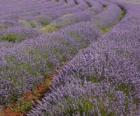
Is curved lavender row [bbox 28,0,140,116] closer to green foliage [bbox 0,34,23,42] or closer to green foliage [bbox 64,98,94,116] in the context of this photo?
green foliage [bbox 64,98,94,116]

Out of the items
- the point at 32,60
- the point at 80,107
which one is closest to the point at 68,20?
the point at 32,60

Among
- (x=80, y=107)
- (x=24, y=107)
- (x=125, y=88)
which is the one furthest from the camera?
(x=24, y=107)

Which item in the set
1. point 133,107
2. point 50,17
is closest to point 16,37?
point 50,17

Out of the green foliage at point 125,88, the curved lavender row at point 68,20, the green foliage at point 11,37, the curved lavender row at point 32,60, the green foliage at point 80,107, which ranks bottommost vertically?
the curved lavender row at point 68,20

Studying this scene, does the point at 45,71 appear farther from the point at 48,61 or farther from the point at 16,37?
the point at 16,37

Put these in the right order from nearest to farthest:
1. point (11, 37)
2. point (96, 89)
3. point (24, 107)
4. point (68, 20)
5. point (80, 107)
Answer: point (80, 107) < point (96, 89) < point (24, 107) < point (11, 37) < point (68, 20)

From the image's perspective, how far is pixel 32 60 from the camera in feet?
20.7

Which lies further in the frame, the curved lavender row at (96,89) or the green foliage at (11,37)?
the green foliage at (11,37)

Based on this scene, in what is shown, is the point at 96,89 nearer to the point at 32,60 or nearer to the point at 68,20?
the point at 32,60

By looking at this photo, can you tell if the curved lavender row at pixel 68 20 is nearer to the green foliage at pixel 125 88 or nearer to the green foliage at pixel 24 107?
the green foliage at pixel 24 107

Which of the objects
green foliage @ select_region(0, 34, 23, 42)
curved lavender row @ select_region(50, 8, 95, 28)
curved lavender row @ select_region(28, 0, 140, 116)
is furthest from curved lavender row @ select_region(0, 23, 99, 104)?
curved lavender row @ select_region(50, 8, 95, 28)

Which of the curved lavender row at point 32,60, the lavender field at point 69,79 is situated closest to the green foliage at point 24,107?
the lavender field at point 69,79

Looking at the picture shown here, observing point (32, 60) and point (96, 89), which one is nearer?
point (96, 89)

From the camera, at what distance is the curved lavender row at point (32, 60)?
5566mm
